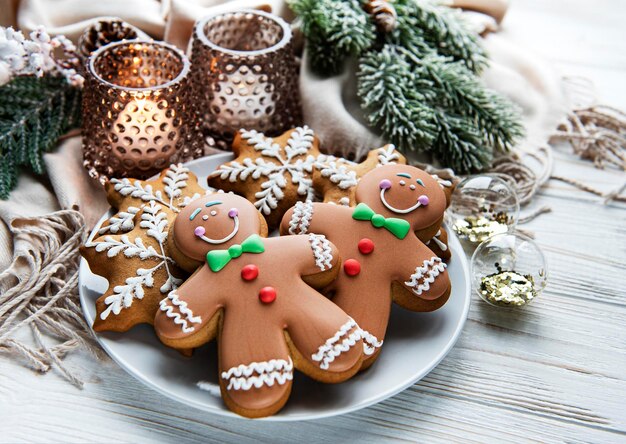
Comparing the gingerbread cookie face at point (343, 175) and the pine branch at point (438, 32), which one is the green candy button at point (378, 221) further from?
the pine branch at point (438, 32)

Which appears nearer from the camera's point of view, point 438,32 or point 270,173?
point 270,173

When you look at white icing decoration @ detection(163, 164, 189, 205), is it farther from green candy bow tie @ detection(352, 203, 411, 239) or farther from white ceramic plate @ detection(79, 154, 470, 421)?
green candy bow tie @ detection(352, 203, 411, 239)

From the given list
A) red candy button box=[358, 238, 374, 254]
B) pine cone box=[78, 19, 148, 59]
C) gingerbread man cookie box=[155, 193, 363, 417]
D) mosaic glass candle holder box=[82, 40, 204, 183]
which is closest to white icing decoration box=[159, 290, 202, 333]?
gingerbread man cookie box=[155, 193, 363, 417]

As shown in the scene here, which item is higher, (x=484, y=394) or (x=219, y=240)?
(x=219, y=240)

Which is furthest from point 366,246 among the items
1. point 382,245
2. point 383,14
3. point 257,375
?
point 383,14

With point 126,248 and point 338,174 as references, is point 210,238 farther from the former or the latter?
point 338,174

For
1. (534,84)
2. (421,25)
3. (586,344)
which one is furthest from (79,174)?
(534,84)
